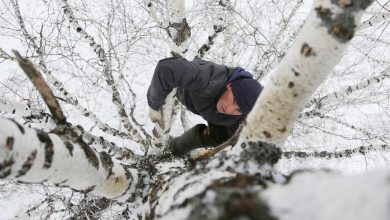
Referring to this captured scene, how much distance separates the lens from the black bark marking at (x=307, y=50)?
1007 mm

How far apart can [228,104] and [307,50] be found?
4.34ft

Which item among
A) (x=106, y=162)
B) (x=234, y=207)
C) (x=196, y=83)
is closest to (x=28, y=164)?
(x=106, y=162)

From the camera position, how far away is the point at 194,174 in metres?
1.08

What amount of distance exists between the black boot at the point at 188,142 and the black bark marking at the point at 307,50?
2136 mm

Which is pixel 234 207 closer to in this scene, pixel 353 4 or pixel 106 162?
pixel 353 4

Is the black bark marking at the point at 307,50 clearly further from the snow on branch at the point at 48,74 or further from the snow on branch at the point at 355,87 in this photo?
the snow on branch at the point at 355,87

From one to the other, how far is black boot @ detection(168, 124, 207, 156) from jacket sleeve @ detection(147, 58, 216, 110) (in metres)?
0.92

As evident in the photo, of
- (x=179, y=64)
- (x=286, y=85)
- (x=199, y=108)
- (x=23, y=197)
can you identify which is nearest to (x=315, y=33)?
(x=286, y=85)

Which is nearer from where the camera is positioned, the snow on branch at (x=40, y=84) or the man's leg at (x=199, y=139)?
the snow on branch at (x=40, y=84)

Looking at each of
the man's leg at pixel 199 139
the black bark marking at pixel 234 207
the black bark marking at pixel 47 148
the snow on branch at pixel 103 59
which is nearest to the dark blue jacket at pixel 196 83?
the man's leg at pixel 199 139

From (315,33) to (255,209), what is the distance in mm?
581

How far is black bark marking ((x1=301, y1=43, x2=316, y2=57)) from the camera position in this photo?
1007 millimetres

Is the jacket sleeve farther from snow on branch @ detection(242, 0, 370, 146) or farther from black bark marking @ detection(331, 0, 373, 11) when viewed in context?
black bark marking @ detection(331, 0, 373, 11)

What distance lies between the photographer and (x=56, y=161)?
44.9 inches
